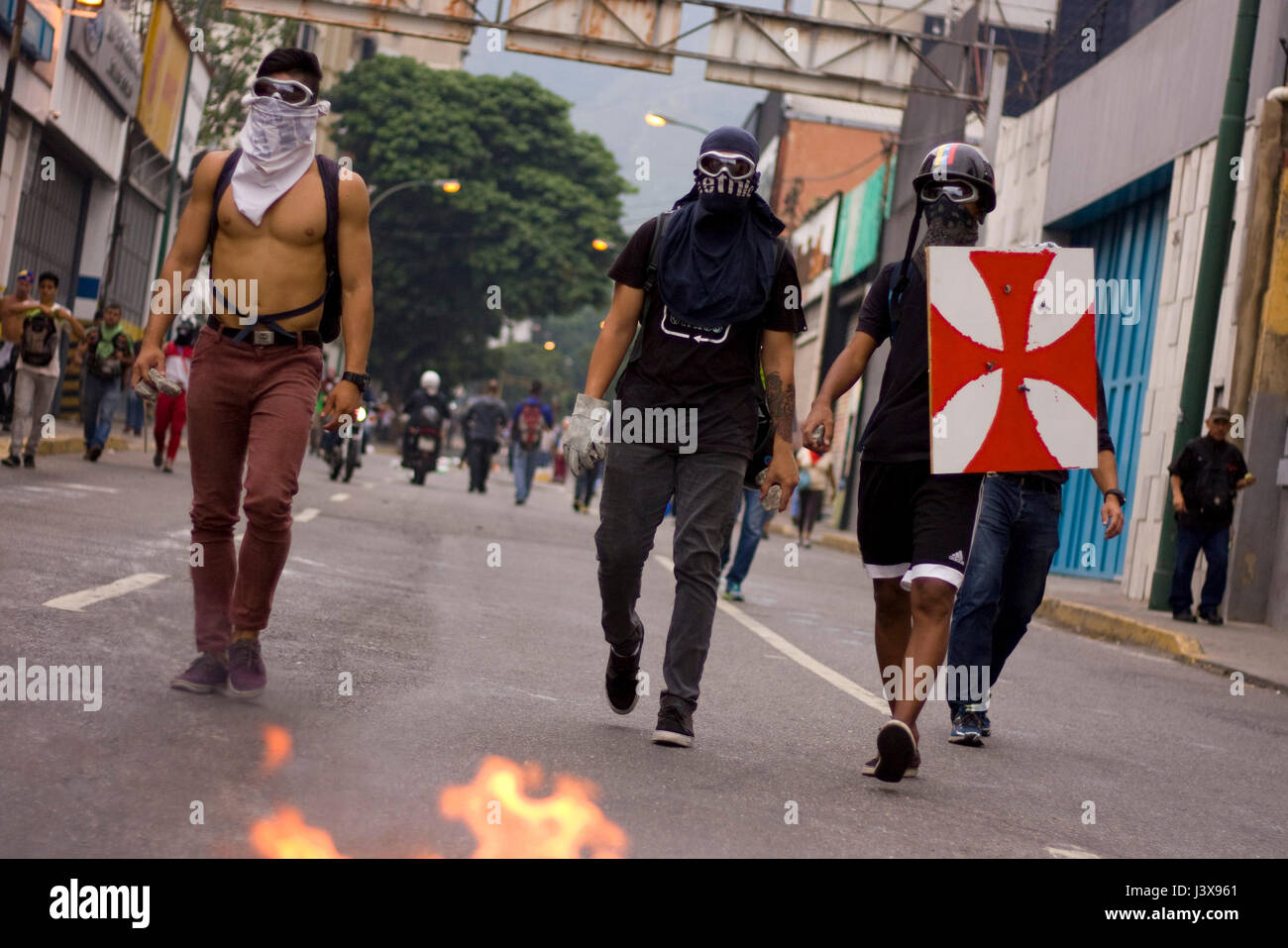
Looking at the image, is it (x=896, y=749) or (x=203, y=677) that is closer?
(x=896, y=749)

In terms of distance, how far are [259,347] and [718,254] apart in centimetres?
154

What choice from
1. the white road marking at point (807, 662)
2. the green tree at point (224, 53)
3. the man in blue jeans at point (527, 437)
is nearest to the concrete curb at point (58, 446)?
the man in blue jeans at point (527, 437)

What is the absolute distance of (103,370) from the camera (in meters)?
18.3

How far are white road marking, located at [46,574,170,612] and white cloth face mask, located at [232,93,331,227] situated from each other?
230cm

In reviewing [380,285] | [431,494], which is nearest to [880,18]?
[431,494]

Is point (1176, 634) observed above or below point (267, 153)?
below

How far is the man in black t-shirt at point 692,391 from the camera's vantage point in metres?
6.00

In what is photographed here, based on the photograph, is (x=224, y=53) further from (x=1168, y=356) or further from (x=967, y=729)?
(x=967, y=729)

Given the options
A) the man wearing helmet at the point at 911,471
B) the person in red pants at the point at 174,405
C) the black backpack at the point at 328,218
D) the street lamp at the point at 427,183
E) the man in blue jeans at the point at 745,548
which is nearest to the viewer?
the man wearing helmet at the point at 911,471

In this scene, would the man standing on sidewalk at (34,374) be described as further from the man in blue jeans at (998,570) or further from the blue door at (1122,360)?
the blue door at (1122,360)

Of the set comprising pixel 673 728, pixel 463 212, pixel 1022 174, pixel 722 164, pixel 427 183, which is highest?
pixel 463 212

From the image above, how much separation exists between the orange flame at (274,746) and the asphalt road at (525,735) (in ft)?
0.11

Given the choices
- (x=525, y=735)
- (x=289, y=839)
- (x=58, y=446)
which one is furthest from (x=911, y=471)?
(x=58, y=446)

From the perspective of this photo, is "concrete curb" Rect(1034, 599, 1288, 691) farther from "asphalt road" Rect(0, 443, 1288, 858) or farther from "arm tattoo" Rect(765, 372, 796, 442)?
"arm tattoo" Rect(765, 372, 796, 442)
